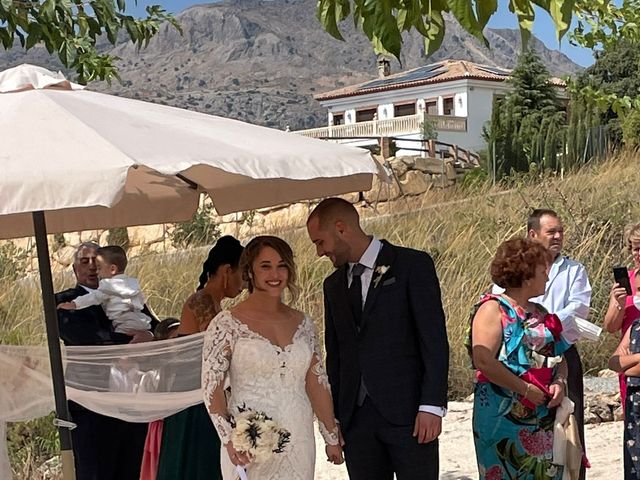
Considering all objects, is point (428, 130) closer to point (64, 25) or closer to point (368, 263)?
point (64, 25)

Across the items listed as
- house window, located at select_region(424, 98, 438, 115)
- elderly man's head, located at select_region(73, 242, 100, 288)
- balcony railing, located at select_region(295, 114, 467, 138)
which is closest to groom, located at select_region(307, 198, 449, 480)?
→ elderly man's head, located at select_region(73, 242, 100, 288)

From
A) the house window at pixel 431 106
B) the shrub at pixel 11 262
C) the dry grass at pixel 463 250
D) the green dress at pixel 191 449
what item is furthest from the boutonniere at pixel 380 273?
the house window at pixel 431 106

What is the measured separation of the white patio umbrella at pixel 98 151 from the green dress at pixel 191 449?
1012mm

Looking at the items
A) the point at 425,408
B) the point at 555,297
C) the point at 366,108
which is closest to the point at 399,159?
the point at 555,297

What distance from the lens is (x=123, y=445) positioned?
5.89 meters

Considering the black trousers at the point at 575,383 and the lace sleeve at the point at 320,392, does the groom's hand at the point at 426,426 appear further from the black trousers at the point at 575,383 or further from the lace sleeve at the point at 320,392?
the black trousers at the point at 575,383

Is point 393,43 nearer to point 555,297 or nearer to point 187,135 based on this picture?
point 187,135

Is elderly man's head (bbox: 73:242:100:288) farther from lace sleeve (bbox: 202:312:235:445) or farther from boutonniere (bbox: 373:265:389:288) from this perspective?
boutonniere (bbox: 373:265:389:288)

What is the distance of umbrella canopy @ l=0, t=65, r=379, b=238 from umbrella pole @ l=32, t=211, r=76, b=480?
33 centimetres

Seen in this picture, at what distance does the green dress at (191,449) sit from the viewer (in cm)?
527

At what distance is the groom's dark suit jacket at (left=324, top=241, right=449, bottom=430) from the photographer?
15.1ft

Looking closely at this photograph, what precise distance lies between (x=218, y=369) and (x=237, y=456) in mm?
394

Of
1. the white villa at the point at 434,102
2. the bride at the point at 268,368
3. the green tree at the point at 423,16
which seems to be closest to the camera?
the green tree at the point at 423,16

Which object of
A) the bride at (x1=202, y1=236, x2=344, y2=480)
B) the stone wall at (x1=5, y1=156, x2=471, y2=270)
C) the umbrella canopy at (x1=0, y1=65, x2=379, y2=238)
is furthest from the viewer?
the stone wall at (x1=5, y1=156, x2=471, y2=270)
